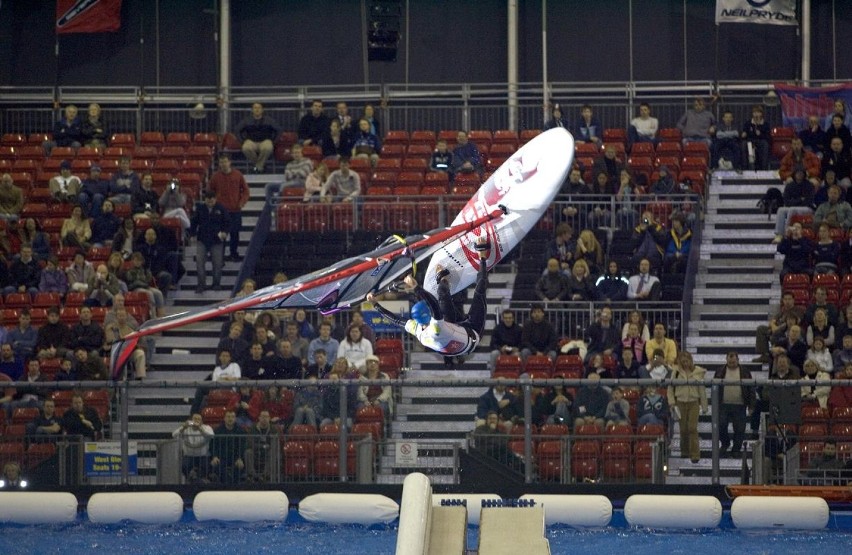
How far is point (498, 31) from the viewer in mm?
28484

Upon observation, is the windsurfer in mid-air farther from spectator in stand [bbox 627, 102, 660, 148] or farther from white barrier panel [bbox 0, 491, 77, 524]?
spectator in stand [bbox 627, 102, 660, 148]

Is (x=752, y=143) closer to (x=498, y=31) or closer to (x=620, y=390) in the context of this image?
(x=498, y=31)

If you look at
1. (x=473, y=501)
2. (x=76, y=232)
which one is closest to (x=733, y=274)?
(x=473, y=501)

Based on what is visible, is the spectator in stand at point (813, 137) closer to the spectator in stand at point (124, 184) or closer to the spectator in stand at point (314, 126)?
the spectator in stand at point (314, 126)

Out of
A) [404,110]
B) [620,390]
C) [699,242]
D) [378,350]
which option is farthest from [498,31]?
[620,390]

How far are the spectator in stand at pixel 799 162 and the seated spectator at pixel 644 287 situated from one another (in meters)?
3.63

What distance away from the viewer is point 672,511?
1697 cm

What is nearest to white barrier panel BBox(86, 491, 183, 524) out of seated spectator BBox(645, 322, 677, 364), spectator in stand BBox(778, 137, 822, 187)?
seated spectator BBox(645, 322, 677, 364)

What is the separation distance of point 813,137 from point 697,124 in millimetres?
2067

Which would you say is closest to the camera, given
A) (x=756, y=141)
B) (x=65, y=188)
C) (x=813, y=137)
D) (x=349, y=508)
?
(x=349, y=508)

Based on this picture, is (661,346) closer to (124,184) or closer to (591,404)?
(591,404)

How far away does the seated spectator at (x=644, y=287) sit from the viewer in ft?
67.6

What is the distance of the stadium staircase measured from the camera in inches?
828

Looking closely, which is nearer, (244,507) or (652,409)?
(652,409)
